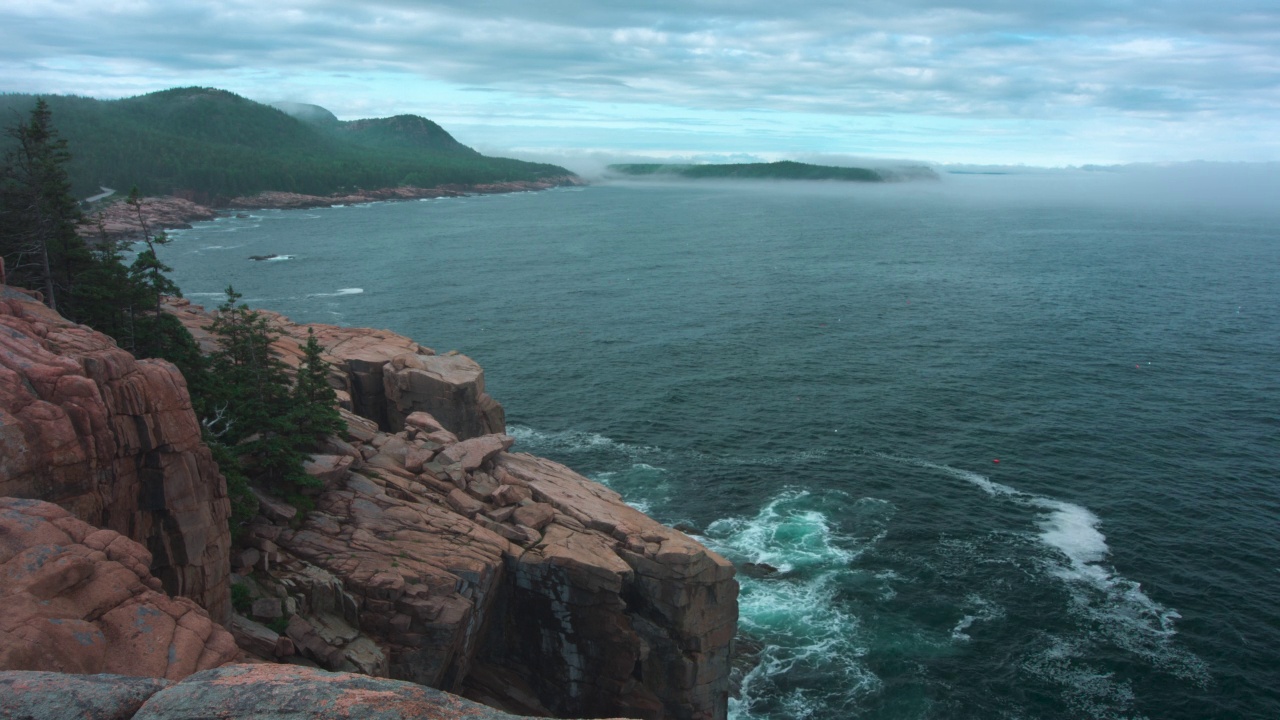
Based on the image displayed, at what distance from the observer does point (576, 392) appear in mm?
85500

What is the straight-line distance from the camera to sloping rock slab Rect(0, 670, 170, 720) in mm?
11258

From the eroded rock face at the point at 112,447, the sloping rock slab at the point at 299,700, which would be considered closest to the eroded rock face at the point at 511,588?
the eroded rock face at the point at 112,447

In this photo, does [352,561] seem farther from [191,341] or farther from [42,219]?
[42,219]

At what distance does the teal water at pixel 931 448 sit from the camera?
147 feet

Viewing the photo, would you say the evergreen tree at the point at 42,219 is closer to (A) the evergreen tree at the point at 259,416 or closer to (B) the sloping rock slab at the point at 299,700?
(A) the evergreen tree at the point at 259,416

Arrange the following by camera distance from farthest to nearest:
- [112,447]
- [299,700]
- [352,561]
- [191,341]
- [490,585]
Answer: [191,341] → [490,585] → [352,561] → [112,447] → [299,700]

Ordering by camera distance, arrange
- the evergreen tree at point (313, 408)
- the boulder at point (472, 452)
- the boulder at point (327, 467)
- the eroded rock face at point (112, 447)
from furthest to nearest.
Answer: the boulder at point (472, 452), the evergreen tree at point (313, 408), the boulder at point (327, 467), the eroded rock face at point (112, 447)

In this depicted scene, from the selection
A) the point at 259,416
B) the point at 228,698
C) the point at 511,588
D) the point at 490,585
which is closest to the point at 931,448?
the point at 511,588

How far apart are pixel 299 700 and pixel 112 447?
18.7 m

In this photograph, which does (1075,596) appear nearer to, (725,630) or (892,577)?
(892,577)

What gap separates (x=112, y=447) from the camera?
2562 cm

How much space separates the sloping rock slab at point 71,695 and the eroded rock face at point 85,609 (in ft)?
17.3

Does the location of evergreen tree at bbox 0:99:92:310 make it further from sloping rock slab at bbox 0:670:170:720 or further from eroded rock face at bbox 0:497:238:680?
sloping rock slab at bbox 0:670:170:720

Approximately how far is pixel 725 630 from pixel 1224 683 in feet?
89.6
